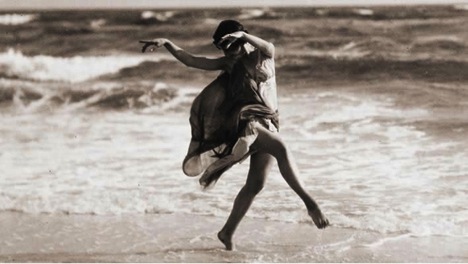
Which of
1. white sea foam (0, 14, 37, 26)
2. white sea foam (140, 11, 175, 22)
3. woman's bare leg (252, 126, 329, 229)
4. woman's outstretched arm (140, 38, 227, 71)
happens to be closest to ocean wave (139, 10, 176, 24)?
white sea foam (140, 11, 175, 22)

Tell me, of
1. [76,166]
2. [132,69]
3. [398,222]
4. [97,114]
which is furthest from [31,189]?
[398,222]

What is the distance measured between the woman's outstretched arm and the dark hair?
2.6 inches

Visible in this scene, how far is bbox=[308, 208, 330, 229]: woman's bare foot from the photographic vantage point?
254cm

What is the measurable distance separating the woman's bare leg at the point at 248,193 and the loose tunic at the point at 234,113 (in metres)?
0.05

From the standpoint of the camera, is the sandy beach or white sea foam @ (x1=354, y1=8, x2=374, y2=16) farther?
white sea foam @ (x1=354, y1=8, x2=374, y2=16)

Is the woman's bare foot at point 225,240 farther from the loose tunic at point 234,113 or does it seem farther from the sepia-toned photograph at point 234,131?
the loose tunic at point 234,113

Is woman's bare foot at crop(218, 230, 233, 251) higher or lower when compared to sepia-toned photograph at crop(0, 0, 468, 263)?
lower

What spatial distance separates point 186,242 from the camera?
2588 millimetres

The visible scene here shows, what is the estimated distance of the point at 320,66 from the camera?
2.71 meters

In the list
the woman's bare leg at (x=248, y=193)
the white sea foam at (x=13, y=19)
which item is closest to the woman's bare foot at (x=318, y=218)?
the woman's bare leg at (x=248, y=193)

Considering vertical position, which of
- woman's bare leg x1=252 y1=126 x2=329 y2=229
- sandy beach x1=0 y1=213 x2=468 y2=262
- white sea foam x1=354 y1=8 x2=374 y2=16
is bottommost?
sandy beach x1=0 y1=213 x2=468 y2=262

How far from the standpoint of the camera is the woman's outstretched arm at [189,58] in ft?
8.50

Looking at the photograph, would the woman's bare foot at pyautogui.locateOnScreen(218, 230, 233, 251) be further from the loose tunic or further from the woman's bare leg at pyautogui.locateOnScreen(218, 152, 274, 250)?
the loose tunic

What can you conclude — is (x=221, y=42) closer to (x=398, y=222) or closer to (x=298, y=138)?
(x=298, y=138)
